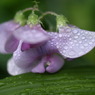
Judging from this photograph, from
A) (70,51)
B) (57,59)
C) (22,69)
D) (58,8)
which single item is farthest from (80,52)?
(58,8)

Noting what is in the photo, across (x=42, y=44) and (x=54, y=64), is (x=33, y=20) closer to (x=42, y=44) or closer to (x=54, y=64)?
(x=42, y=44)

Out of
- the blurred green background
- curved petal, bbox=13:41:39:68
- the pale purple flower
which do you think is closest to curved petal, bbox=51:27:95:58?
the pale purple flower

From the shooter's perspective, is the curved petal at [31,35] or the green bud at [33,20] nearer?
the curved petal at [31,35]

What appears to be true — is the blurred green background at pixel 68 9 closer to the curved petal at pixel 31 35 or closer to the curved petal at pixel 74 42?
the curved petal at pixel 74 42

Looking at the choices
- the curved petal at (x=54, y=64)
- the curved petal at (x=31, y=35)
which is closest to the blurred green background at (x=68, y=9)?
the curved petal at (x=54, y=64)

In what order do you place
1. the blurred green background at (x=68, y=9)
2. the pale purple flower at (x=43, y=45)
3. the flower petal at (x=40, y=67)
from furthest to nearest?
the blurred green background at (x=68, y=9)
the flower petal at (x=40, y=67)
the pale purple flower at (x=43, y=45)

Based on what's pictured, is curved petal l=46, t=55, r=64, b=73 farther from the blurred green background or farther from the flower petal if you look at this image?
the blurred green background
